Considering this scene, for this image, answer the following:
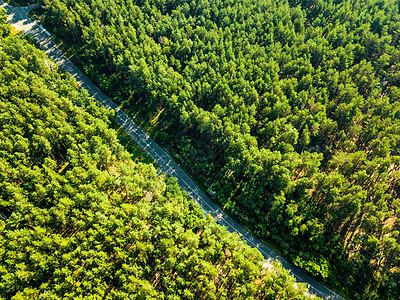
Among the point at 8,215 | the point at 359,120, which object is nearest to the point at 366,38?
the point at 359,120

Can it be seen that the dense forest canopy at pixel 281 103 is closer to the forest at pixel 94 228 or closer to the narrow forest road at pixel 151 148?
the narrow forest road at pixel 151 148

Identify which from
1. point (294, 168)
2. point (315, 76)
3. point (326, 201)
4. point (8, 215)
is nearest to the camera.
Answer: point (8, 215)

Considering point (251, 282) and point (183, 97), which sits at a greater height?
point (183, 97)

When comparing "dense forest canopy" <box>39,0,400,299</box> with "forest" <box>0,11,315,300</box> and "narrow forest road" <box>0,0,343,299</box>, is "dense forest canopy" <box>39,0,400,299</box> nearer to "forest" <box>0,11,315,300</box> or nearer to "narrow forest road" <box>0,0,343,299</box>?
"narrow forest road" <box>0,0,343,299</box>

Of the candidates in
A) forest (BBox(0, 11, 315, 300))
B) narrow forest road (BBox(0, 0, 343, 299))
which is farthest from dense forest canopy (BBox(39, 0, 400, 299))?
forest (BBox(0, 11, 315, 300))

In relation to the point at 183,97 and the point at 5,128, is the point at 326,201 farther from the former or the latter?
the point at 5,128

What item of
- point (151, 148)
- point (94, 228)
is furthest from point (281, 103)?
point (94, 228)

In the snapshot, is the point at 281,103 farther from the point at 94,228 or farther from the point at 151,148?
the point at 94,228
